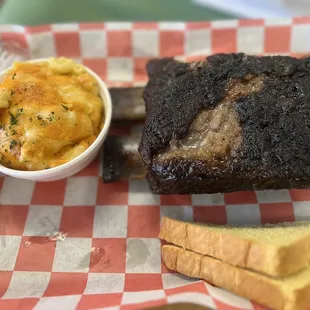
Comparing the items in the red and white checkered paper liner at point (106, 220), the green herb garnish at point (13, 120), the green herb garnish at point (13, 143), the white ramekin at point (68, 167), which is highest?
the green herb garnish at point (13, 120)

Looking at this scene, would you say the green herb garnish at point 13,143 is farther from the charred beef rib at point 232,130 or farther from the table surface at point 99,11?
the table surface at point 99,11

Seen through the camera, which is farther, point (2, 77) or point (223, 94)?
point (2, 77)

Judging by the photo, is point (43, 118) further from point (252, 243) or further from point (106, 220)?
point (252, 243)

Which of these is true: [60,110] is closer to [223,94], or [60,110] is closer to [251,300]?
[223,94]

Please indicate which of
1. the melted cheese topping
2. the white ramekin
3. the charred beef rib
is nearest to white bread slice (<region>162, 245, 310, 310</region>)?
the charred beef rib

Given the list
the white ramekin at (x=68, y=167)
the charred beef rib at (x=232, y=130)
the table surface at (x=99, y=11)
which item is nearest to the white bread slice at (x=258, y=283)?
the charred beef rib at (x=232, y=130)

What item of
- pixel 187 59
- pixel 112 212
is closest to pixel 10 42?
pixel 187 59
